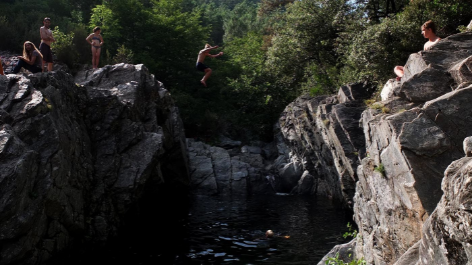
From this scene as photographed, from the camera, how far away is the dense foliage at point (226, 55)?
2339 cm

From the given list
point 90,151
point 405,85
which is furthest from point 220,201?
point 405,85

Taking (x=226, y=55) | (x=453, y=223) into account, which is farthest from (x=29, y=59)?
(x=226, y=55)

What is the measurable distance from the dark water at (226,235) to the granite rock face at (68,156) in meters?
1.16

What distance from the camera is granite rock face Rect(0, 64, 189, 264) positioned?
10.7 metres

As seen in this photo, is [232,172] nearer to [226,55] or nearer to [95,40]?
[95,40]

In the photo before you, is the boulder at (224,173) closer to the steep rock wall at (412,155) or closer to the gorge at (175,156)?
the gorge at (175,156)

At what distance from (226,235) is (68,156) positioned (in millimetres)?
6376

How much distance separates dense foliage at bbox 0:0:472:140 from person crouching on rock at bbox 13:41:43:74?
768cm

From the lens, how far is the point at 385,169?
29.3ft

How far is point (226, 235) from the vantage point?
1597cm

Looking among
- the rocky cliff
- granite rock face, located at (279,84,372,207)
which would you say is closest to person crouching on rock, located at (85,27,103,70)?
granite rock face, located at (279,84,372,207)

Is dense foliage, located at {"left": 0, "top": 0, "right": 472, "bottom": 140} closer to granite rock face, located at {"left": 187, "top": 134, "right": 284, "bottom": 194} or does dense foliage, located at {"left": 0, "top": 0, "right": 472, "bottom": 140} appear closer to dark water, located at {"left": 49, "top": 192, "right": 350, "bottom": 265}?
granite rock face, located at {"left": 187, "top": 134, "right": 284, "bottom": 194}

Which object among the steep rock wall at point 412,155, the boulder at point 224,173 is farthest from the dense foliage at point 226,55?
the steep rock wall at point 412,155

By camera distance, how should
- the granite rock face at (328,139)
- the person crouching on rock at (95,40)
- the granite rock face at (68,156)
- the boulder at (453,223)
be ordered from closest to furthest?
the boulder at (453,223) → the granite rock face at (68,156) → the granite rock face at (328,139) → the person crouching on rock at (95,40)
